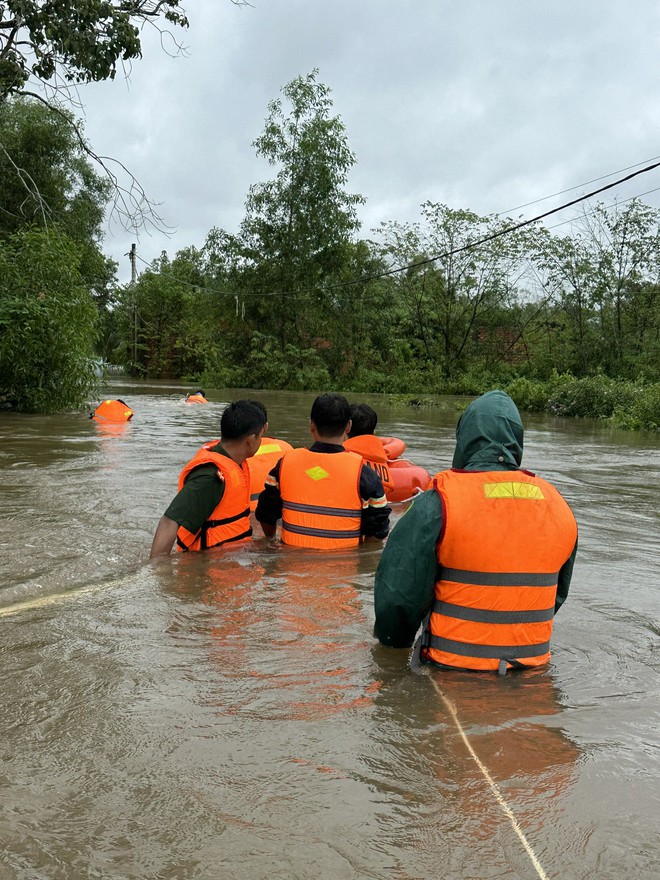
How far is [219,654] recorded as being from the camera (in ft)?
13.5

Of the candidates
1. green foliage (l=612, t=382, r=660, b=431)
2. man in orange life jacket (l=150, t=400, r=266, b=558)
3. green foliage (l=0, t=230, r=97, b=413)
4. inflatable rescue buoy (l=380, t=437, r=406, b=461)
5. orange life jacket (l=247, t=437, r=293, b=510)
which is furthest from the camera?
green foliage (l=612, t=382, r=660, b=431)

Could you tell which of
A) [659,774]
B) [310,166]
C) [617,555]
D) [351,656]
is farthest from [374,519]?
[310,166]

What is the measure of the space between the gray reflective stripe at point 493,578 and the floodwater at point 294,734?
1.40 ft

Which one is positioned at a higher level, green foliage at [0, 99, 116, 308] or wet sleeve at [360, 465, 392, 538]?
green foliage at [0, 99, 116, 308]

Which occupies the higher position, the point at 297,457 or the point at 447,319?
the point at 447,319

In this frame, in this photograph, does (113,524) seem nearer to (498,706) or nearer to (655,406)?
(498,706)

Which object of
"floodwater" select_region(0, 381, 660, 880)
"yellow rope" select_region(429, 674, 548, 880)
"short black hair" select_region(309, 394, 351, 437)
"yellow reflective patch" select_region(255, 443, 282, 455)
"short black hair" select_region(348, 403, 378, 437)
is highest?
"short black hair" select_region(309, 394, 351, 437)

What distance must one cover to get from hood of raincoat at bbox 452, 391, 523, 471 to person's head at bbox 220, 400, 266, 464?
2.18 meters

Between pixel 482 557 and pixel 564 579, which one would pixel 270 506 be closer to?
pixel 564 579

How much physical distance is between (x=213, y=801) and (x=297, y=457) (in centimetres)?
335

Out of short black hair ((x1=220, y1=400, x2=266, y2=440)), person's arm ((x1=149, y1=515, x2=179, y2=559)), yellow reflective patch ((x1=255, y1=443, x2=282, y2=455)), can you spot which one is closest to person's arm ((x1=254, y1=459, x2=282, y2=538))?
short black hair ((x1=220, y1=400, x2=266, y2=440))

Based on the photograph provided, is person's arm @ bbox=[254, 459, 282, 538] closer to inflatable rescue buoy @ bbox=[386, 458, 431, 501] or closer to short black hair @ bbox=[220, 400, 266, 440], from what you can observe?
short black hair @ bbox=[220, 400, 266, 440]

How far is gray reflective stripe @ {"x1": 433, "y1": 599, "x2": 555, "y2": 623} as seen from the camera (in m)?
3.52

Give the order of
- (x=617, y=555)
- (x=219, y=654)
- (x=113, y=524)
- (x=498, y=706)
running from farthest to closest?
(x=113, y=524) < (x=617, y=555) < (x=219, y=654) < (x=498, y=706)
